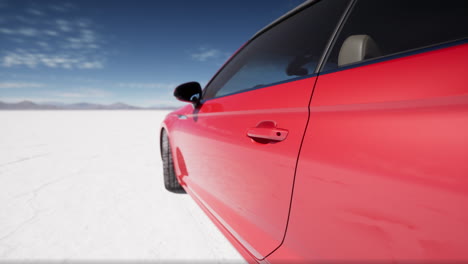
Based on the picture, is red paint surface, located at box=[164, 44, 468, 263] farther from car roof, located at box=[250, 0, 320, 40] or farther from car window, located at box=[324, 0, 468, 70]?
car roof, located at box=[250, 0, 320, 40]

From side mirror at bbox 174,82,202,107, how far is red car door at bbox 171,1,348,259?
16 centimetres

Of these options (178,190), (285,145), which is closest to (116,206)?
(178,190)

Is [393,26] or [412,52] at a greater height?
[393,26]

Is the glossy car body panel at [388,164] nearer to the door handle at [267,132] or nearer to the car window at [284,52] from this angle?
the door handle at [267,132]

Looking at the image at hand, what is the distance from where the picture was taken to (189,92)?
1908 mm

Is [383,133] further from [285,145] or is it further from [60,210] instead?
[60,210]

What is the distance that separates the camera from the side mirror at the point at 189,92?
1.86 metres

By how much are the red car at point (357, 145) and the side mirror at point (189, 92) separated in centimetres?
70

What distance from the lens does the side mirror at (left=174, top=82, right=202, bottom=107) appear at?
73.3 inches

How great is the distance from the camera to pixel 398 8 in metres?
0.84

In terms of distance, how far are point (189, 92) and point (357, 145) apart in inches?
62.5

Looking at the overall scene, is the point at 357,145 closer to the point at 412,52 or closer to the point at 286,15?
the point at 412,52

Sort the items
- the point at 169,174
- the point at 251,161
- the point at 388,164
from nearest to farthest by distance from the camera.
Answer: the point at 388,164 < the point at 251,161 < the point at 169,174

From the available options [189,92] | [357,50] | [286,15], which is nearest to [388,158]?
[357,50]
